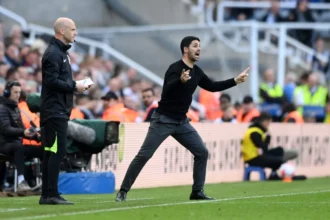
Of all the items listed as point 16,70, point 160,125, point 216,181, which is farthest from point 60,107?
point 216,181

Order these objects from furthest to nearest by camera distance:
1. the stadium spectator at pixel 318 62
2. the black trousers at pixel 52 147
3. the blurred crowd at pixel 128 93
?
the stadium spectator at pixel 318 62 → the blurred crowd at pixel 128 93 → the black trousers at pixel 52 147

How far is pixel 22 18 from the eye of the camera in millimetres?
27031

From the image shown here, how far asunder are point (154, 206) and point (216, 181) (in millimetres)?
8538

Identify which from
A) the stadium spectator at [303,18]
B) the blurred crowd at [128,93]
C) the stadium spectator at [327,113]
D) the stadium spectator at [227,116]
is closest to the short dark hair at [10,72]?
the blurred crowd at [128,93]

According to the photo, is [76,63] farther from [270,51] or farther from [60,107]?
[60,107]

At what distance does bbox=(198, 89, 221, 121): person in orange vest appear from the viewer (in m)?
24.7

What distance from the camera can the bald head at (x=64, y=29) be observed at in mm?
13547

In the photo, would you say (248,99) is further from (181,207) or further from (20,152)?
(181,207)

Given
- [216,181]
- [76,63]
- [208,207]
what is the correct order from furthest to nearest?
[76,63] < [216,181] < [208,207]

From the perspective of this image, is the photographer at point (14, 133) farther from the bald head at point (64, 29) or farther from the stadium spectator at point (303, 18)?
the stadium spectator at point (303, 18)

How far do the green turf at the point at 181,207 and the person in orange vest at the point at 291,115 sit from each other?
8061 mm

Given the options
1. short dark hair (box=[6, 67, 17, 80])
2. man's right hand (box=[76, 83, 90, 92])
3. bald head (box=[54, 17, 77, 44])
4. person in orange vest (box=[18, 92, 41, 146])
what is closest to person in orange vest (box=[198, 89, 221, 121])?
short dark hair (box=[6, 67, 17, 80])

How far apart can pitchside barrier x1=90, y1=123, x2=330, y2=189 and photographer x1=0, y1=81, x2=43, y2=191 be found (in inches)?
60.2

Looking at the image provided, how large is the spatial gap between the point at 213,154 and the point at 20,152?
5808mm
